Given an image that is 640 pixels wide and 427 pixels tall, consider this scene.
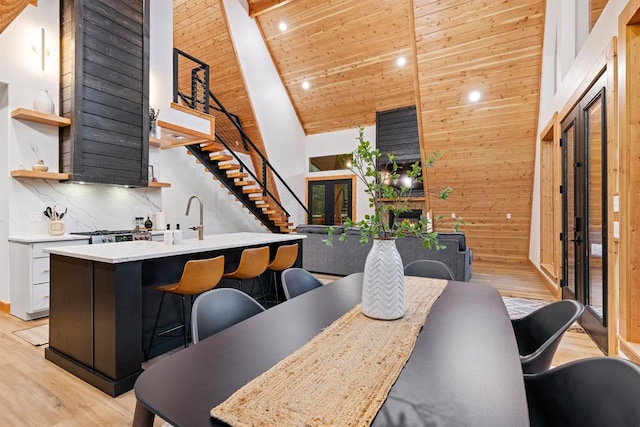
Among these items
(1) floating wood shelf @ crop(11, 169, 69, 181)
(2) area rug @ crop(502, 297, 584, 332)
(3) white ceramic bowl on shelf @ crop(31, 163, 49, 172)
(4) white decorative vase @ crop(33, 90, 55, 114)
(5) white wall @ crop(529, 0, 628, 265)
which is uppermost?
(5) white wall @ crop(529, 0, 628, 265)

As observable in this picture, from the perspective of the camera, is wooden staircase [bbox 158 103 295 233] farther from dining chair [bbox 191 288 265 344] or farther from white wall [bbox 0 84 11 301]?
dining chair [bbox 191 288 265 344]

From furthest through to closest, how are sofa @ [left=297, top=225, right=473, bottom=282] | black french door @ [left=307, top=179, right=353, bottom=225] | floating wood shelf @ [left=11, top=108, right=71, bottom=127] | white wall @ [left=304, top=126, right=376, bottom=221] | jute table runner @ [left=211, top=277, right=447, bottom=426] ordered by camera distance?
black french door @ [left=307, top=179, right=353, bottom=225]
white wall @ [left=304, top=126, right=376, bottom=221]
sofa @ [left=297, top=225, right=473, bottom=282]
floating wood shelf @ [left=11, top=108, right=71, bottom=127]
jute table runner @ [left=211, top=277, right=447, bottom=426]

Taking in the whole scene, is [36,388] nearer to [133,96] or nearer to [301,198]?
[133,96]

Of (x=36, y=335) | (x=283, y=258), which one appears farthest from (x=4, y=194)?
(x=283, y=258)

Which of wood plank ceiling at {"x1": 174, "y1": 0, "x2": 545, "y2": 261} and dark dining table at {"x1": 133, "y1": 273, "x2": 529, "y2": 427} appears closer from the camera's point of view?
dark dining table at {"x1": 133, "y1": 273, "x2": 529, "y2": 427}

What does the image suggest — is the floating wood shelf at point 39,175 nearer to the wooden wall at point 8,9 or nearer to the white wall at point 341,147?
the wooden wall at point 8,9

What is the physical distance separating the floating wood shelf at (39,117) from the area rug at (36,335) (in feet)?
7.47

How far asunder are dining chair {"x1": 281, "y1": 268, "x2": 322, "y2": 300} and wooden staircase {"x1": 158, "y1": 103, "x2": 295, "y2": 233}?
159 inches

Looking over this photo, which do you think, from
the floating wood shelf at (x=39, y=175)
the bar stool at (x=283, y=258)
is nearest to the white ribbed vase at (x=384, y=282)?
the bar stool at (x=283, y=258)

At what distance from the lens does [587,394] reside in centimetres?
104

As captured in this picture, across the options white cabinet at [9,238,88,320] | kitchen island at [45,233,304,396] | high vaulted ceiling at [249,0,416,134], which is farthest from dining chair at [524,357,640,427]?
high vaulted ceiling at [249,0,416,134]

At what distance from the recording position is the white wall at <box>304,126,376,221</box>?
923 cm

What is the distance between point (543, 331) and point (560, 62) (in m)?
4.37

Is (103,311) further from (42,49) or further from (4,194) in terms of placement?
(42,49)
